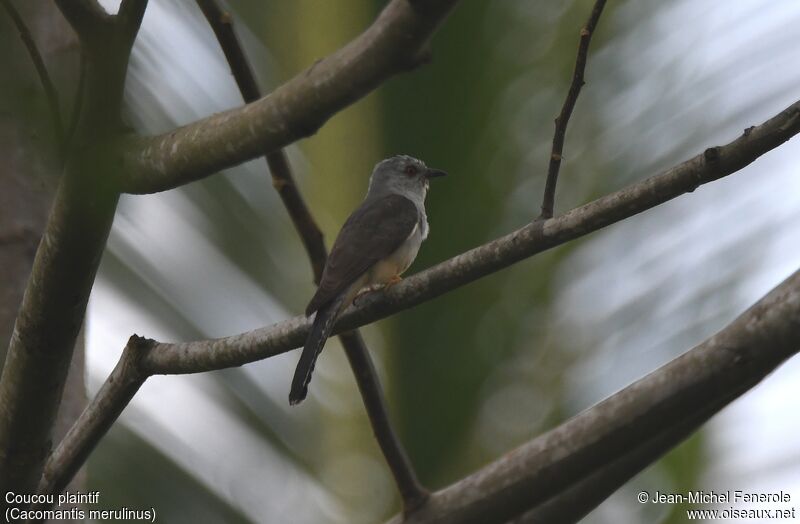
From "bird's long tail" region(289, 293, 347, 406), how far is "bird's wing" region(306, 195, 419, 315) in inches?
16.3

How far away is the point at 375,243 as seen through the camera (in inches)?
206

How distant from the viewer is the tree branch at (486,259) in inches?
106

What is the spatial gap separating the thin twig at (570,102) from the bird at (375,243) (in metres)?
0.89

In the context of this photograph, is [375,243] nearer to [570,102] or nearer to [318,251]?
[318,251]

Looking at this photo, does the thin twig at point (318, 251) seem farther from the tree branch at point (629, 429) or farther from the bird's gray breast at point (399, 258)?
the bird's gray breast at point (399, 258)

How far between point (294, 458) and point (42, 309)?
1.06 m

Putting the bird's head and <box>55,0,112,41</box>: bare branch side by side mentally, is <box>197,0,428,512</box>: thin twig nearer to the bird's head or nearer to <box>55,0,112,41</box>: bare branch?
<box>55,0,112,41</box>: bare branch

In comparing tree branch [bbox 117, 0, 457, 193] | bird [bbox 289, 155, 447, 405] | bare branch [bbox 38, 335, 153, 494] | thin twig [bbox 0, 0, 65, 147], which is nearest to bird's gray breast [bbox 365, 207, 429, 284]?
bird [bbox 289, 155, 447, 405]

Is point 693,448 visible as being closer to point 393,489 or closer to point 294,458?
point 393,489

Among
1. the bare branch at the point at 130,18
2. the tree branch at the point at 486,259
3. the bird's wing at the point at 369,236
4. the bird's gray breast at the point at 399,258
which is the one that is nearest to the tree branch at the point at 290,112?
the bare branch at the point at 130,18

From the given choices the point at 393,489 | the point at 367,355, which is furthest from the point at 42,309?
the point at 393,489

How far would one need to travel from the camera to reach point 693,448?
330 cm

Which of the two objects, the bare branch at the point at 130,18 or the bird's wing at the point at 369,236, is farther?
the bird's wing at the point at 369,236

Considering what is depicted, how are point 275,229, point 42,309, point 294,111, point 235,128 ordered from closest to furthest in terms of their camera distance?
point 294,111
point 235,128
point 42,309
point 275,229
